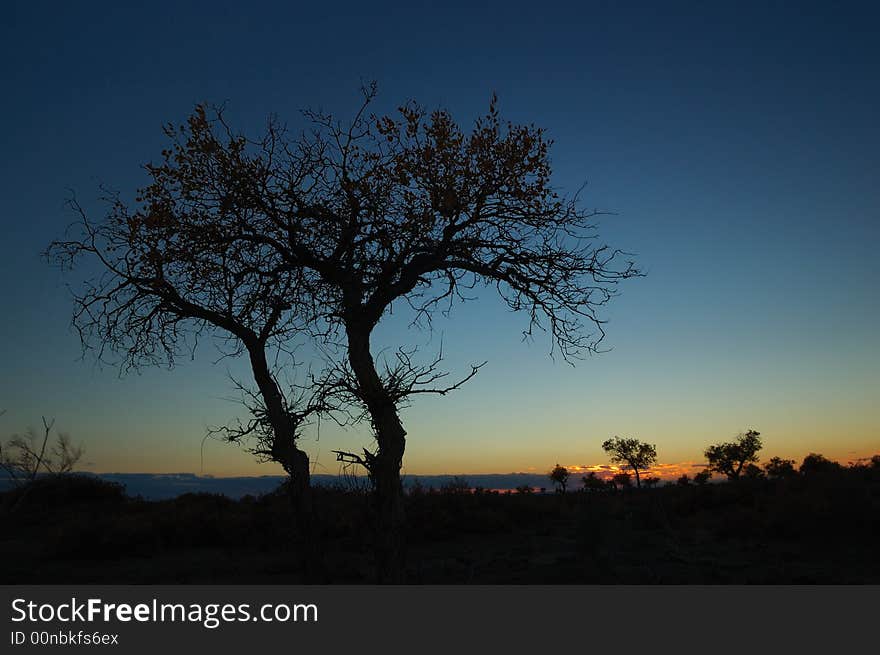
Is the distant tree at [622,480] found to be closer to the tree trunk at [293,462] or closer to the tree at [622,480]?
the tree at [622,480]

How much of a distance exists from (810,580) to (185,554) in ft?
53.4

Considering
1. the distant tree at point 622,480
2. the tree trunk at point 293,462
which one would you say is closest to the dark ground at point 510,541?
the tree trunk at point 293,462

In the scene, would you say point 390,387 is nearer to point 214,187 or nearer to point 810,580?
point 214,187

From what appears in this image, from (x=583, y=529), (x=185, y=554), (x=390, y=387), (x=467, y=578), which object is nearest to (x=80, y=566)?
(x=185, y=554)

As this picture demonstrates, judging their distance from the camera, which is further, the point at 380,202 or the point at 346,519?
the point at 346,519

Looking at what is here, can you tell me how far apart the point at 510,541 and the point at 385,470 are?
9283mm

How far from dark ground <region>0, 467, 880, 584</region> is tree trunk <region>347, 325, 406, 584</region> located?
0.43m

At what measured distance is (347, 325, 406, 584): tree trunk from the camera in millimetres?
10680

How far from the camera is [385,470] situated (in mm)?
11016

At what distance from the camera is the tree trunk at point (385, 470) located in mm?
10680

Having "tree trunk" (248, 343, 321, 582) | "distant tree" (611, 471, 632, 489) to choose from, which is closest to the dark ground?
"tree trunk" (248, 343, 321, 582)

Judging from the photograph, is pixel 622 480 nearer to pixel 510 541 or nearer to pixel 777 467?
pixel 777 467

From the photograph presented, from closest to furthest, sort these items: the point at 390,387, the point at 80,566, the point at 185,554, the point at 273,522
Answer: the point at 390,387
the point at 80,566
the point at 185,554
the point at 273,522
